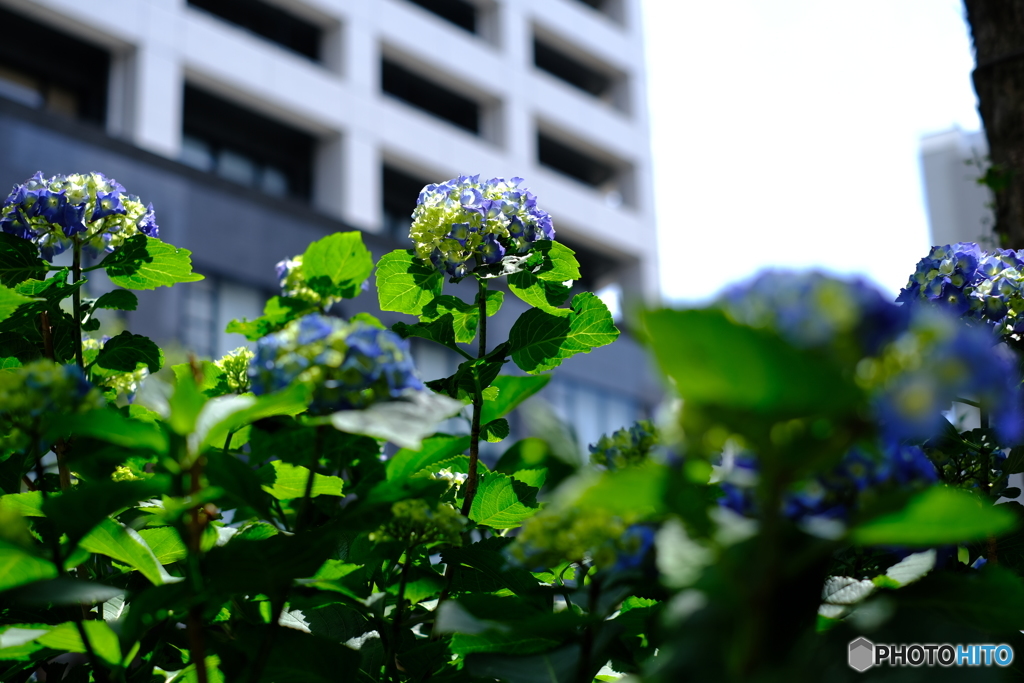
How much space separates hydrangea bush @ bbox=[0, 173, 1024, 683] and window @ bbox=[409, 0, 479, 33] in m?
26.3

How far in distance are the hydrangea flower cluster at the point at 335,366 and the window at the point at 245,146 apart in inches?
798

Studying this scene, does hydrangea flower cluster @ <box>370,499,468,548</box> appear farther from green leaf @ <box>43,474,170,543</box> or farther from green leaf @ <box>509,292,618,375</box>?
green leaf @ <box>509,292,618,375</box>

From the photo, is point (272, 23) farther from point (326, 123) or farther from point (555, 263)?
point (555, 263)

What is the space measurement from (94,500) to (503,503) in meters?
0.61

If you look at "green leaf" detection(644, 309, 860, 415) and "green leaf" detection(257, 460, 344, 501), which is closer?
"green leaf" detection(644, 309, 860, 415)

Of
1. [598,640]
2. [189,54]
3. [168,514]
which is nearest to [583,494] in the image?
[598,640]

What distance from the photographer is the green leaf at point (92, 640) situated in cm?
93

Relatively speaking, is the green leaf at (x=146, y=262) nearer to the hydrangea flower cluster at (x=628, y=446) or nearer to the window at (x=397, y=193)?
the hydrangea flower cluster at (x=628, y=446)

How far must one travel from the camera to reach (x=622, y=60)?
28688 millimetres

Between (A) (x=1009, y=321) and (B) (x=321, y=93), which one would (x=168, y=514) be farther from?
(B) (x=321, y=93)

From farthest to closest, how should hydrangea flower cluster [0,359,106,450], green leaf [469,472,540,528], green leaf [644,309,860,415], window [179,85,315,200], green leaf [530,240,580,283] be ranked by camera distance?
window [179,85,315,200] < green leaf [530,240,580,283] < green leaf [469,472,540,528] < hydrangea flower cluster [0,359,106,450] < green leaf [644,309,860,415]

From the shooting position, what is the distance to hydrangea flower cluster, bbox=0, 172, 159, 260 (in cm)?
158

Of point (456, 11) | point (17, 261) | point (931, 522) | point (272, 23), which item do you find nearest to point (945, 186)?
point (456, 11)

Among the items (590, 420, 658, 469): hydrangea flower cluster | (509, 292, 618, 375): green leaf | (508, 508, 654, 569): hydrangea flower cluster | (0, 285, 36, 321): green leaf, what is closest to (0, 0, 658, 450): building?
(509, 292, 618, 375): green leaf
